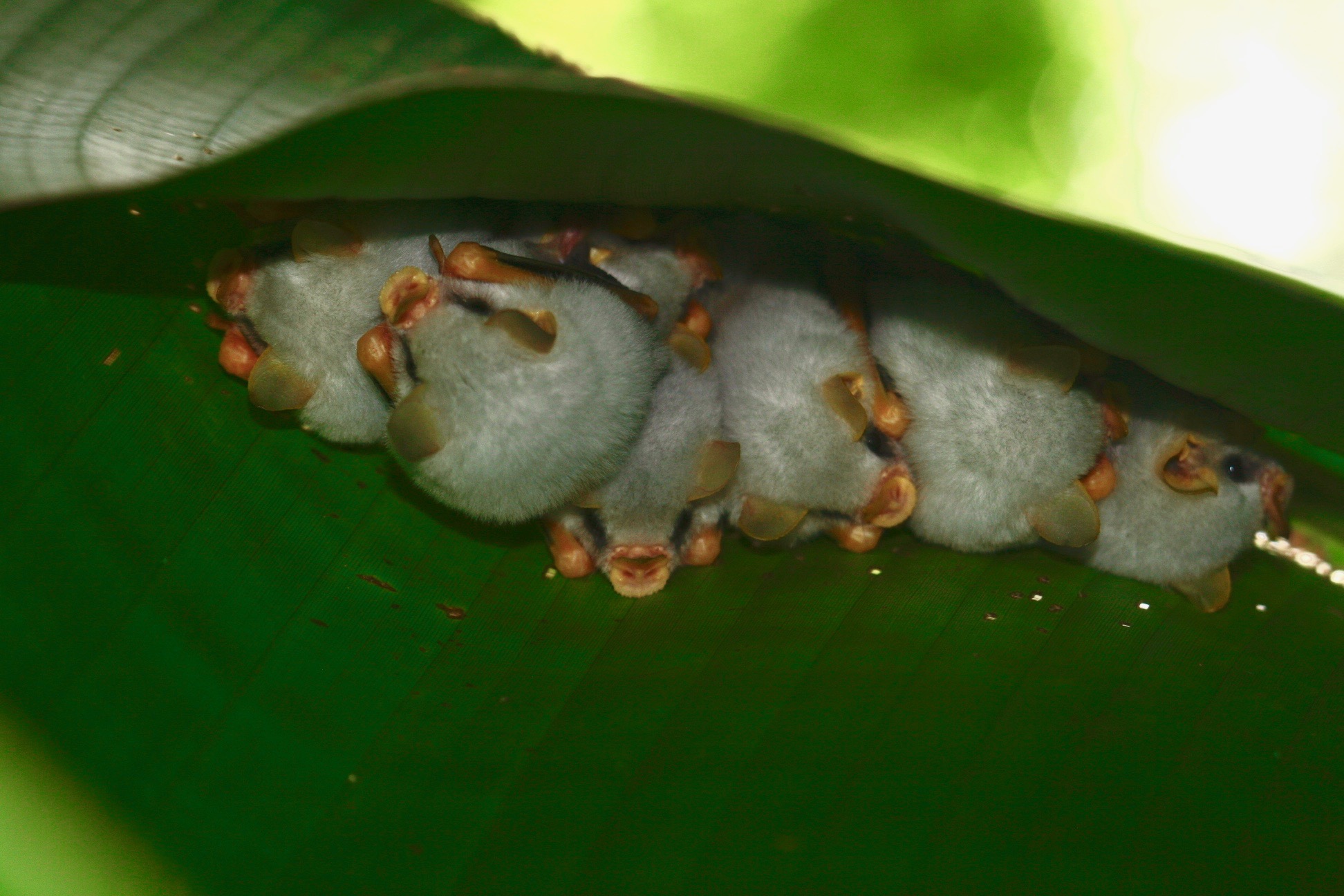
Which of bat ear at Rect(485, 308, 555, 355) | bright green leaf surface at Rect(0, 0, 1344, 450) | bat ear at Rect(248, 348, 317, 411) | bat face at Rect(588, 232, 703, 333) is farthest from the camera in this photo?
bat face at Rect(588, 232, 703, 333)

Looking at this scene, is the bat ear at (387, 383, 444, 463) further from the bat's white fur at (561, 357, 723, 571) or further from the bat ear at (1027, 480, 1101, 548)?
the bat ear at (1027, 480, 1101, 548)

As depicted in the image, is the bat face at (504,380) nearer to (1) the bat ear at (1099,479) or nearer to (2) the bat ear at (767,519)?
(2) the bat ear at (767,519)

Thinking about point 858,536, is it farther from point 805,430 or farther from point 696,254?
point 696,254

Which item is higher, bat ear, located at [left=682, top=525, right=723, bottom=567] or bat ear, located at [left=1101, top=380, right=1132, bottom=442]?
bat ear, located at [left=1101, top=380, right=1132, bottom=442]

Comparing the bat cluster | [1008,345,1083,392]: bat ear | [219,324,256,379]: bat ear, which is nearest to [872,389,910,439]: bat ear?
the bat cluster

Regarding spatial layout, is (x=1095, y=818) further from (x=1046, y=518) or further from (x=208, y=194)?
(x=208, y=194)

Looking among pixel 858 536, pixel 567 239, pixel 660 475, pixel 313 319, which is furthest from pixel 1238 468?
pixel 313 319

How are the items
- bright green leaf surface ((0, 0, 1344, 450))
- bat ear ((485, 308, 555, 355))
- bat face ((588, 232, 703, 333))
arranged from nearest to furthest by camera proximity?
bright green leaf surface ((0, 0, 1344, 450)) → bat ear ((485, 308, 555, 355)) → bat face ((588, 232, 703, 333))

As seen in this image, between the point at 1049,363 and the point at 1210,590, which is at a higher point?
the point at 1049,363
